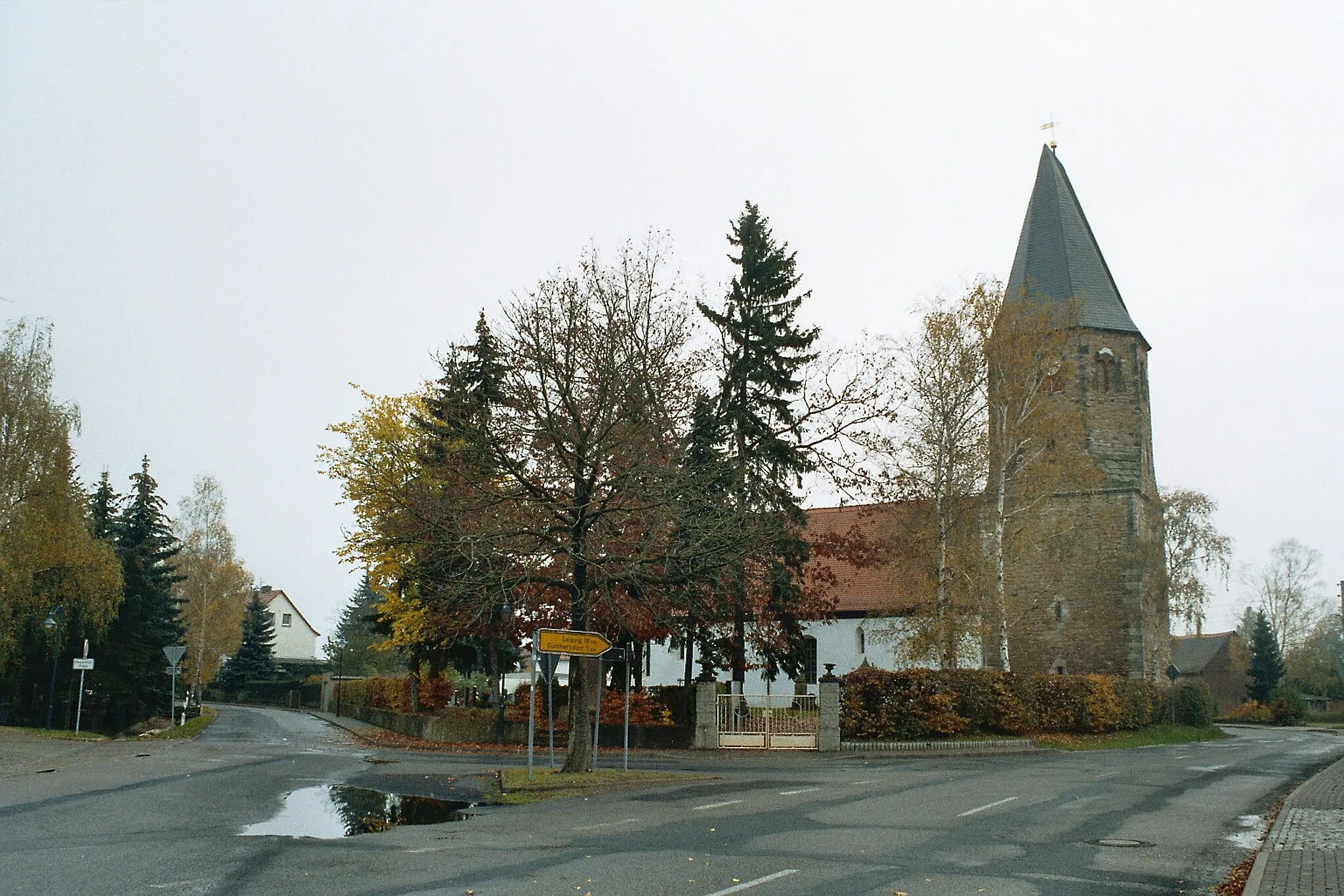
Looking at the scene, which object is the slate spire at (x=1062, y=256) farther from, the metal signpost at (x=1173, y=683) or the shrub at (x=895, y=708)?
the shrub at (x=895, y=708)

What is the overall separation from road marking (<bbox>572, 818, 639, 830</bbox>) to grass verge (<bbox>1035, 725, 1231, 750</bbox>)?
20.9 metres

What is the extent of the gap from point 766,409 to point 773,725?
9.37 meters

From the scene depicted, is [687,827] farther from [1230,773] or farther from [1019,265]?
[1019,265]

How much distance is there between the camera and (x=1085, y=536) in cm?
4547

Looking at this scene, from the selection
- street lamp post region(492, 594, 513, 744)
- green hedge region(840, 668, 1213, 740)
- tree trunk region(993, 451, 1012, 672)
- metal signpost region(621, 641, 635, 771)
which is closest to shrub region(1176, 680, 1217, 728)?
green hedge region(840, 668, 1213, 740)

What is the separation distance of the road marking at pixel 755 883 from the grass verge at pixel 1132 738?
23543mm

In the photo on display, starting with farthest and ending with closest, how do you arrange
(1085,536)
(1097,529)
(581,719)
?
(1085,536)
(1097,529)
(581,719)

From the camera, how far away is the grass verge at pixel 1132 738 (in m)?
31.7

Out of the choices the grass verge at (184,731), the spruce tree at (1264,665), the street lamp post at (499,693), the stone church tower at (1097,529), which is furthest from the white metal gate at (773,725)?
the spruce tree at (1264,665)

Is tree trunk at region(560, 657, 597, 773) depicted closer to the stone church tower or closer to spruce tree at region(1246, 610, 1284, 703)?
the stone church tower

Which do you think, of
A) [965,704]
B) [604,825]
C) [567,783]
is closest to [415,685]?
[965,704]

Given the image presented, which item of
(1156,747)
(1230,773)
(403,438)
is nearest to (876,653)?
(1156,747)

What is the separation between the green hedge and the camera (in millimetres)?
29969

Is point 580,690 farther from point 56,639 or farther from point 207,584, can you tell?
point 207,584
